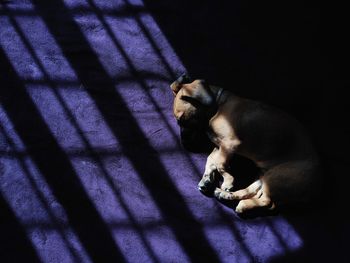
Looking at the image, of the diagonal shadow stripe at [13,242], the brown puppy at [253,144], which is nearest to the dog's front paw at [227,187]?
the brown puppy at [253,144]

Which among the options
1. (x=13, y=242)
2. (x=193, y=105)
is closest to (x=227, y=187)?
(x=193, y=105)

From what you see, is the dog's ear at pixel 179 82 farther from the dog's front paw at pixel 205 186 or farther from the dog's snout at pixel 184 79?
the dog's front paw at pixel 205 186

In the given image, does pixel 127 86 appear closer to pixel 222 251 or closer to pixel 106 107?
pixel 106 107

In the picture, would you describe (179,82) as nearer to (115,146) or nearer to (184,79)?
(184,79)

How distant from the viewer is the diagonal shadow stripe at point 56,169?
190 cm

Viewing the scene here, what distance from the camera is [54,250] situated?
190 centimetres

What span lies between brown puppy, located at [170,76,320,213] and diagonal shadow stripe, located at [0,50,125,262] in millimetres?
456

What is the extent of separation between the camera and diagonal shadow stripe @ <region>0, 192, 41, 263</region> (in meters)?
1.88

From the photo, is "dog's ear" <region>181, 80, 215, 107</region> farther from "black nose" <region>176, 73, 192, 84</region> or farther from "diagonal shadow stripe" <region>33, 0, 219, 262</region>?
"diagonal shadow stripe" <region>33, 0, 219, 262</region>

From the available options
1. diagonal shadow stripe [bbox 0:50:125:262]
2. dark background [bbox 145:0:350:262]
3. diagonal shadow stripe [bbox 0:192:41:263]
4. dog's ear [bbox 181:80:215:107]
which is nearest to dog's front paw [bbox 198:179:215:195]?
dark background [bbox 145:0:350:262]

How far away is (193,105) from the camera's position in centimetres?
191

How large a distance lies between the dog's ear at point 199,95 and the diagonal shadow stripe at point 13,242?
2.81ft

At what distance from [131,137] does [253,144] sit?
54cm

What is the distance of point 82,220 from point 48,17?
0.99 metres
